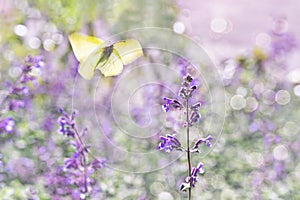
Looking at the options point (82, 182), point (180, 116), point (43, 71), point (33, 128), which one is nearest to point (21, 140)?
point (33, 128)

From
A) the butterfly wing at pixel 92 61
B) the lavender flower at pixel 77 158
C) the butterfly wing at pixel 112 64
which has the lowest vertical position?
the lavender flower at pixel 77 158

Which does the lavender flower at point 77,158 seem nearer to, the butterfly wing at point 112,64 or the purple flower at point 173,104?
the butterfly wing at point 112,64

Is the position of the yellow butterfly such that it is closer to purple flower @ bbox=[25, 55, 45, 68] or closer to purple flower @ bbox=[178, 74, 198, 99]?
purple flower @ bbox=[25, 55, 45, 68]

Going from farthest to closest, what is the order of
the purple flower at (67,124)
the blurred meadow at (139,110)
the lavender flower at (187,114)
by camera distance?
1. the blurred meadow at (139,110)
2. the purple flower at (67,124)
3. the lavender flower at (187,114)

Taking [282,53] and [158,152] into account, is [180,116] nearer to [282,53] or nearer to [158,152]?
[158,152]

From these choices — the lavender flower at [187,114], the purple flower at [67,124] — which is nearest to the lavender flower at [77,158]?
the purple flower at [67,124]

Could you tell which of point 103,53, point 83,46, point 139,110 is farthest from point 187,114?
point 139,110

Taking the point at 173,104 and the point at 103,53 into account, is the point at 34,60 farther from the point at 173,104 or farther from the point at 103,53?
the point at 173,104

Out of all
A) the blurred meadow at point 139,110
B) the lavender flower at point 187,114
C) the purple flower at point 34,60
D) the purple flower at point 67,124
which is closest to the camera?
the lavender flower at point 187,114
